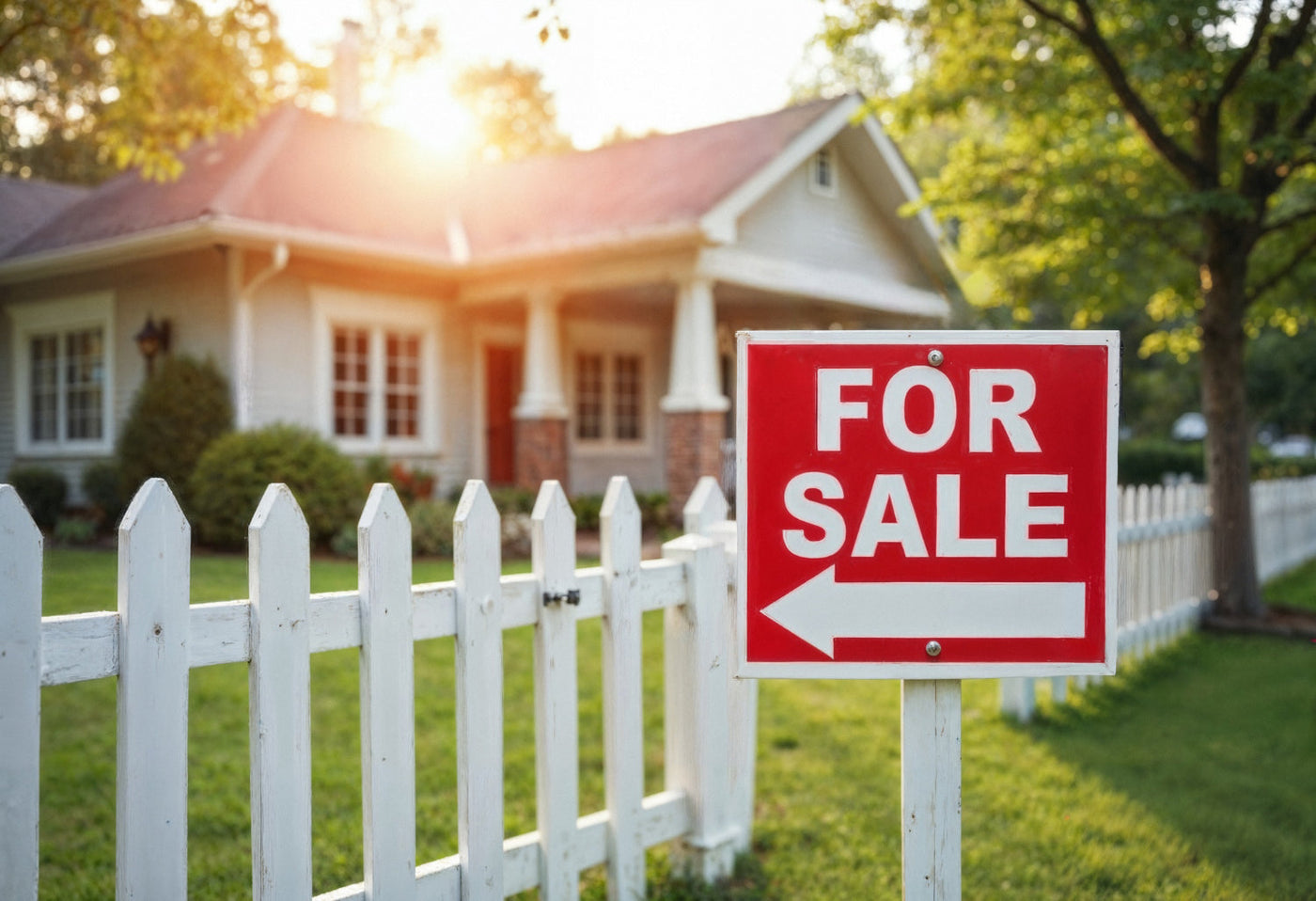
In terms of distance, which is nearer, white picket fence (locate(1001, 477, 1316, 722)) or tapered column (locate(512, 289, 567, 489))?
white picket fence (locate(1001, 477, 1316, 722))

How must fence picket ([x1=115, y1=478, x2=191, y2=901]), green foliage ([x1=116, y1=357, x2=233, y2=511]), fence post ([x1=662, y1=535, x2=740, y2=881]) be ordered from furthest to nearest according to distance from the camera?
1. green foliage ([x1=116, y1=357, x2=233, y2=511])
2. fence post ([x1=662, y1=535, x2=740, y2=881])
3. fence picket ([x1=115, y1=478, x2=191, y2=901])

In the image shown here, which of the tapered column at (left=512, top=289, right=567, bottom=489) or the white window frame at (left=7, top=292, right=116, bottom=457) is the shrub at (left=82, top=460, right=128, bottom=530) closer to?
the white window frame at (left=7, top=292, right=116, bottom=457)

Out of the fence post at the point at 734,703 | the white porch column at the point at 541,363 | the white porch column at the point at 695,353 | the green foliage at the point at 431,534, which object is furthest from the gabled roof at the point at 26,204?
the fence post at the point at 734,703

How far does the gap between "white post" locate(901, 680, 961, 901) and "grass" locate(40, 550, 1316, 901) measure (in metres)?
1.49

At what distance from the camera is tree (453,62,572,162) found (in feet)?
126

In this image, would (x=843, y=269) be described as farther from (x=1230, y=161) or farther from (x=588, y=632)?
(x=588, y=632)

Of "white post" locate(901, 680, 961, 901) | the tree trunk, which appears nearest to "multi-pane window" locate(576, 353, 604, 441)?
the tree trunk

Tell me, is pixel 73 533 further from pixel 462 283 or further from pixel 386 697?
pixel 386 697

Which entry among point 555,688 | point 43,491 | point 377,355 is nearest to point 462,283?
point 377,355

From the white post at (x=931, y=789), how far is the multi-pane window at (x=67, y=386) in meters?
14.8

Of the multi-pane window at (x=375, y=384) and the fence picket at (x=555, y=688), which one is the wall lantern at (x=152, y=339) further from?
the fence picket at (x=555, y=688)

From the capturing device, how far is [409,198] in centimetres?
1567

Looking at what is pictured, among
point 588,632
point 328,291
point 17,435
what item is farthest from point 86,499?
point 588,632

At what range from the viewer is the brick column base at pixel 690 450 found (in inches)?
533
